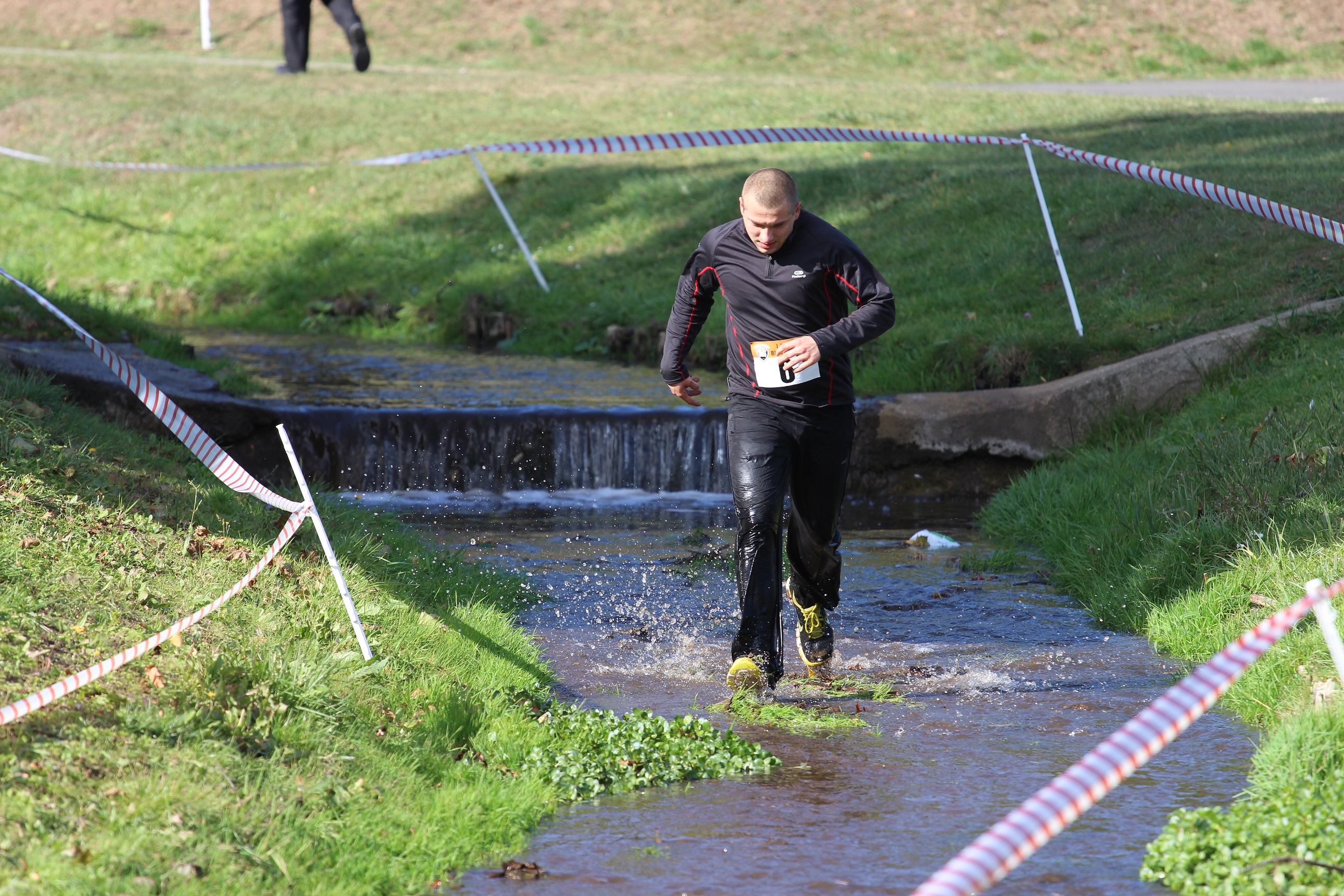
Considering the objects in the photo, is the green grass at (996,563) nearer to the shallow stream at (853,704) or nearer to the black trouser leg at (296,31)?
the shallow stream at (853,704)

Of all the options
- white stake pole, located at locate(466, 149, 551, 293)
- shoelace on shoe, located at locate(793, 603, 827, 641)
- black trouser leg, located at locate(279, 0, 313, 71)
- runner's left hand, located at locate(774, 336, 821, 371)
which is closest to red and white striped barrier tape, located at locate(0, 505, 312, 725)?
runner's left hand, located at locate(774, 336, 821, 371)

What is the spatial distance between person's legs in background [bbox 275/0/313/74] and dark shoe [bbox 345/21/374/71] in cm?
104

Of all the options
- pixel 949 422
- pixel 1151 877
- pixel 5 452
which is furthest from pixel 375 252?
pixel 1151 877

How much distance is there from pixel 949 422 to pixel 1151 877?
621 centimetres

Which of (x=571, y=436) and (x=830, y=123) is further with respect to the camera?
(x=830, y=123)

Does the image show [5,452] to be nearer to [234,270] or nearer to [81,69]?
[234,270]

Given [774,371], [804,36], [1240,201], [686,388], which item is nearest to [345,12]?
[804,36]

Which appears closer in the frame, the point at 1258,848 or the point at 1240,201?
the point at 1258,848

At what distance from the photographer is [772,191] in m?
5.55

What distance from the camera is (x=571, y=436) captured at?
10.7 metres

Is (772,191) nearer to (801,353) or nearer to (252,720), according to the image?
(801,353)

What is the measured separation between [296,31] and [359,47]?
1.83 m

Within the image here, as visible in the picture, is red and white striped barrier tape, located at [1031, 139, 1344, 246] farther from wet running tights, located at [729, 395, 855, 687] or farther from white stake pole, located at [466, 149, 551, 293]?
white stake pole, located at [466, 149, 551, 293]

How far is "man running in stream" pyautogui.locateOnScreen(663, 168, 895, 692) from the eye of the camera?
5.65 metres
